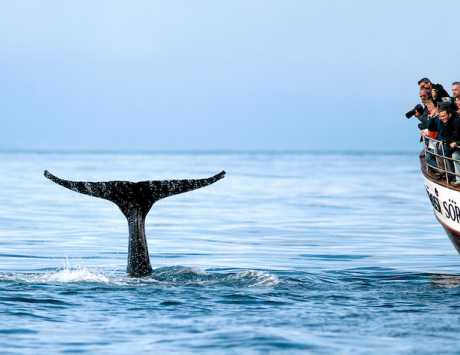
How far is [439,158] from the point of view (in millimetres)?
18453

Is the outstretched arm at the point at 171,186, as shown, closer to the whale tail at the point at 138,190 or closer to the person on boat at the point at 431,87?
the whale tail at the point at 138,190

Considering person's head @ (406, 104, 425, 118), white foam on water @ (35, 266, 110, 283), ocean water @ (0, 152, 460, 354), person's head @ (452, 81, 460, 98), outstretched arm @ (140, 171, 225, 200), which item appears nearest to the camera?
ocean water @ (0, 152, 460, 354)

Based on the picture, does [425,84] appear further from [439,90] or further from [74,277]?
[74,277]

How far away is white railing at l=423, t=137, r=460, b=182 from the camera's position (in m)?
17.1


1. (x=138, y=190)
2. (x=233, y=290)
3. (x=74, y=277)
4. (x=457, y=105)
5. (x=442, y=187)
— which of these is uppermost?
(x=457, y=105)

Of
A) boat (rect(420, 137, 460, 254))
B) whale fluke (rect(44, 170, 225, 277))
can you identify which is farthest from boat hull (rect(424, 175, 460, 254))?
whale fluke (rect(44, 170, 225, 277))

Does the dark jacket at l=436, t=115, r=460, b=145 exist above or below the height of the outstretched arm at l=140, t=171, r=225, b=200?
above

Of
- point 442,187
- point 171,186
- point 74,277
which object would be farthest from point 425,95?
point 74,277

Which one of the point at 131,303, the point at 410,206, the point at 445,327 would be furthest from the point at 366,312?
the point at 410,206

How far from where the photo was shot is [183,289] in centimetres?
1459

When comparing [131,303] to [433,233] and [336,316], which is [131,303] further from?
[433,233]

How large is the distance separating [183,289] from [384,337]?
12.8 feet

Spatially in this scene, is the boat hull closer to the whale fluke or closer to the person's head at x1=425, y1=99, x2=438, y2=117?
the person's head at x1=425, y1=99, x2=438, y2=117

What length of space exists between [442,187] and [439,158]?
0.69m
